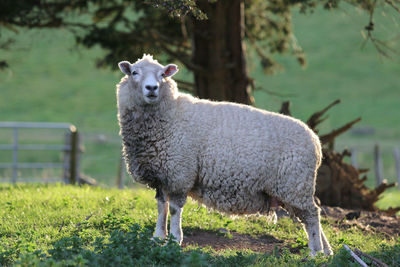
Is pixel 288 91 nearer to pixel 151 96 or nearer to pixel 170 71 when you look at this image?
pixel 170 71

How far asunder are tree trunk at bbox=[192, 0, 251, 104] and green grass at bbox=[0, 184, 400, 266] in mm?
2296

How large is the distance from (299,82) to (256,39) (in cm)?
3172

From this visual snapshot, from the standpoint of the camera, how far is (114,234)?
18.5 feet

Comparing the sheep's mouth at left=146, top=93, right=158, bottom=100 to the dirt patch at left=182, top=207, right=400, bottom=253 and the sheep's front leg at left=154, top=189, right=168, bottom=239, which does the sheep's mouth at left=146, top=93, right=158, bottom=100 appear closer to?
the sheep's front leg at left=154, top=189, right=168, bottom=239

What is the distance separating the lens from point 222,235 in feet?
24.2

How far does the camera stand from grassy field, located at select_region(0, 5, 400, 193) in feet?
112

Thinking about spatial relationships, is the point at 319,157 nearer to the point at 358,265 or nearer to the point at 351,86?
the point at 358,265

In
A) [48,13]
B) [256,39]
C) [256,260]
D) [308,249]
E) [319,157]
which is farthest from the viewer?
[256,39]

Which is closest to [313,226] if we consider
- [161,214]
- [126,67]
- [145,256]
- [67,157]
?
[161,214]

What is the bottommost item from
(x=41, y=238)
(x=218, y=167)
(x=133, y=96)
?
(x=41, y=238)

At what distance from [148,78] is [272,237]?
2799mm

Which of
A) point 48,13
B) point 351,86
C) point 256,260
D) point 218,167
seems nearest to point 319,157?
point 218,167

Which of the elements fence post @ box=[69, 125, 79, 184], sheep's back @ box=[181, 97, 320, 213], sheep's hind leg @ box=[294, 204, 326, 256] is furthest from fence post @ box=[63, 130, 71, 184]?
sheep's hind leg @ box=[294, 204, 326, 256]

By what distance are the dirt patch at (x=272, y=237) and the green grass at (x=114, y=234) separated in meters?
0.14
